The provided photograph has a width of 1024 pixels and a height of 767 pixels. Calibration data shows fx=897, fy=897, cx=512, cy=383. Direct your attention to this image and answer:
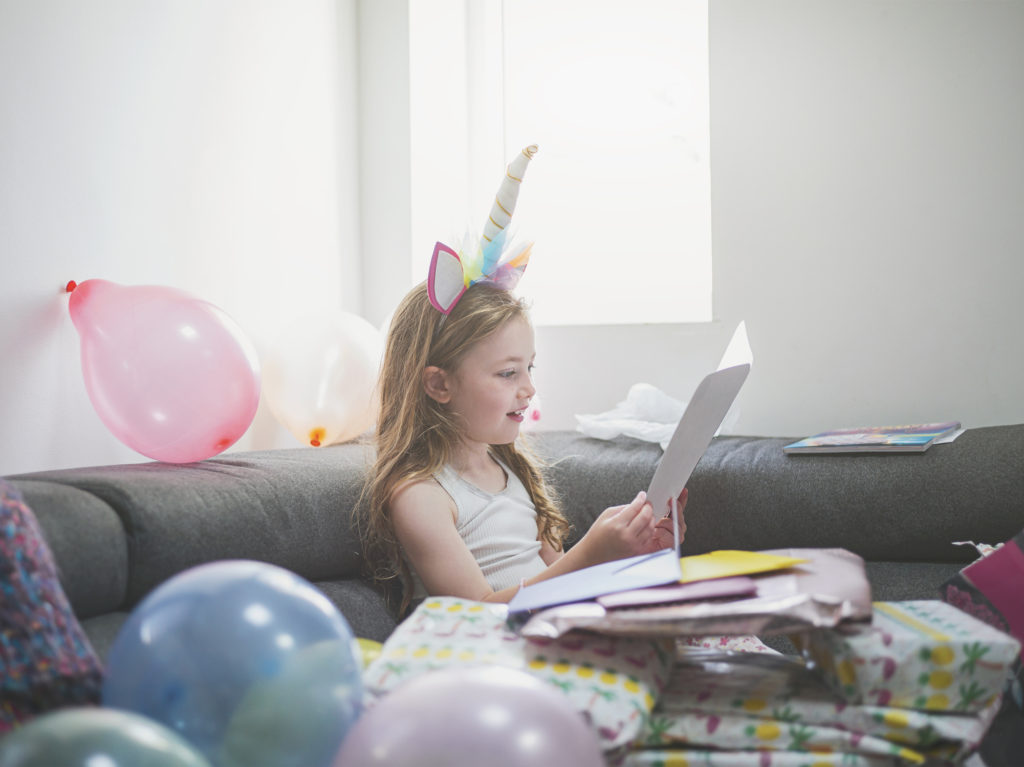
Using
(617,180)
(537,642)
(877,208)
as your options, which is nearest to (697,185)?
(617,180)

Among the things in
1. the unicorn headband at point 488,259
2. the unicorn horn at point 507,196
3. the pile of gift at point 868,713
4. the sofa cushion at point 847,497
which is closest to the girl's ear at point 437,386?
the unicorn headband at point 488,259

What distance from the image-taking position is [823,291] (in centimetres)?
218

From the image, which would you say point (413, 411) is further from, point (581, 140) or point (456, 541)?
point (581, 140)

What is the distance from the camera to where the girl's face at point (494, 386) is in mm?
1529

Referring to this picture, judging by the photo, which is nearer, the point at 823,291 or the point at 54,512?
the point at 54,512

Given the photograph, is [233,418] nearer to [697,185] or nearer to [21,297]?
[21,297]

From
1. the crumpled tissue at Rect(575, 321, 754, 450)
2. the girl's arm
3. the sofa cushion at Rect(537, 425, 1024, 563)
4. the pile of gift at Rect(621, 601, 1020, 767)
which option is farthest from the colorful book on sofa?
the pile of gift at Rect(621, 601, 1020, 767)

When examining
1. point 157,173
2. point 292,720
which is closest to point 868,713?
point 292,720

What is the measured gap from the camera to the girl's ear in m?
1.56

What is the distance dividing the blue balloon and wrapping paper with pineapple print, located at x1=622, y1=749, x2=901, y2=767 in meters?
0.29

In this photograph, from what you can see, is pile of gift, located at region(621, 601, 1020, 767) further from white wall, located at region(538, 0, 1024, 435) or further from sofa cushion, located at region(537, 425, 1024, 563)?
white wall, located at region(538, 0, 1024, 435)

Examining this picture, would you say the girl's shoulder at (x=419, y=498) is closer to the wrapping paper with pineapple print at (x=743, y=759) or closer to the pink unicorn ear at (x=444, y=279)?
the pink unicorn ear at (x=444, y=279)

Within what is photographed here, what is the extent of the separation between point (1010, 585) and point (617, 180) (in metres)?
1.82

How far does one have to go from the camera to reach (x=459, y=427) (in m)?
1.56
